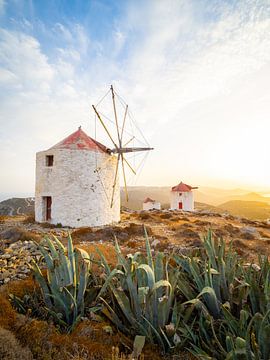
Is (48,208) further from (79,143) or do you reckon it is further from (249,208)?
(249,208)

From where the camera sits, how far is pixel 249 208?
171 feet

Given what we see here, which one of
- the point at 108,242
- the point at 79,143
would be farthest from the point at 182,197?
the point at 108,242

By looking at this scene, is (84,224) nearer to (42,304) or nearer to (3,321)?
(42,304)

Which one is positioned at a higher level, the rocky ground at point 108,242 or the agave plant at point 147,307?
the agave plant at point 147,307

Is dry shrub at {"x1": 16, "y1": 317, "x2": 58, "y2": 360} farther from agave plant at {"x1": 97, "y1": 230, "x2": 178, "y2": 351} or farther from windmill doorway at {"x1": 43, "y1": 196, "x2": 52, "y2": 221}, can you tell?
windmill doorway at {"x1": 43, "y1": 196, "x2": 52, "y2": 221}

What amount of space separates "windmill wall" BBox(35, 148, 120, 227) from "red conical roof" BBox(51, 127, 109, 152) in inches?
12.8

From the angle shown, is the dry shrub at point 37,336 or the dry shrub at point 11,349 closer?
the dry shrub at point 11,349

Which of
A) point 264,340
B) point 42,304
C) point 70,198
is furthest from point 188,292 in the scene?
point 70,198

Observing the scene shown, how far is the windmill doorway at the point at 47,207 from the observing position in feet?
53.7

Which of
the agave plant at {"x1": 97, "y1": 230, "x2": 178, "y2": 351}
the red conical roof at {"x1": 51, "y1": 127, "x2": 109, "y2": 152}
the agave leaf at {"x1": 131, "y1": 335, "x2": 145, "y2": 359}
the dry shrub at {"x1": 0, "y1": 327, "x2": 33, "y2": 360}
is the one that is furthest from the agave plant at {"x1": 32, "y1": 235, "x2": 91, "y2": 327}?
the red conical roof at {"x1": 51, "y1": 127, "x2": 109, "y2": 152}

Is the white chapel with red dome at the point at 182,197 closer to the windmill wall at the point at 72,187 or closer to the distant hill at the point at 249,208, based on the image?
the distant hill at the point at 249,208

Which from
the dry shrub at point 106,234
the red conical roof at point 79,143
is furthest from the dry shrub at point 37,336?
the red conical roof at point 79,143

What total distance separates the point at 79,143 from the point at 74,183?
2722mm

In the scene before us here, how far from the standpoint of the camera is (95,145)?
1700cm
